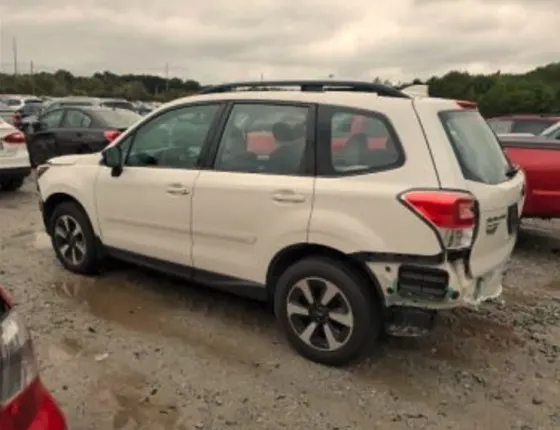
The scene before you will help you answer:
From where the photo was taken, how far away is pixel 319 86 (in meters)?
4.13

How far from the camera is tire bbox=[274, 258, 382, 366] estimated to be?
3656 millimetres

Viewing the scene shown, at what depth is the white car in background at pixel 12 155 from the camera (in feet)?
30.7

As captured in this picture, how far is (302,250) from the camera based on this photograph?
3900 millimetres

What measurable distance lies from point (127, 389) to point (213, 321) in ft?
3.71

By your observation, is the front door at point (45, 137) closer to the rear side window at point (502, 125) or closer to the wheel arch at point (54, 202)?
→ the wheel arch at point (54, 202)

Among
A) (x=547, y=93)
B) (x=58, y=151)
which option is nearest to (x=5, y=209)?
(x=58, y=151)

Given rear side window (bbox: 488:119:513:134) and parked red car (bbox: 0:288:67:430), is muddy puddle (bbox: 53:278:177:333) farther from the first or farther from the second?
rear side window (bbox: 488:119:513:134)

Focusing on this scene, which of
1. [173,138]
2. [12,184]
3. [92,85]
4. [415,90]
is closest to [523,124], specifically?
[415,90]

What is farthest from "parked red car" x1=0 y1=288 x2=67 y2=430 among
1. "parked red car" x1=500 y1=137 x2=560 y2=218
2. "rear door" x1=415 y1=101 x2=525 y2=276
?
"parked red car" x1=500 y1=137 x2=560 y2=218

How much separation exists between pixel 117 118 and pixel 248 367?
8975mm

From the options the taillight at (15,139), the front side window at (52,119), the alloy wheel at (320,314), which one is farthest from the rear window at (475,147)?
the front side window at (52,119)

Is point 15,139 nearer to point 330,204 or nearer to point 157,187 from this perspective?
point 157,187

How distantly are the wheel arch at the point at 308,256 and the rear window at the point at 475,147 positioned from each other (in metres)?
0.82

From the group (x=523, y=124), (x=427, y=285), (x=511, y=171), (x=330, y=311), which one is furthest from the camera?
(x=523, y=124)
